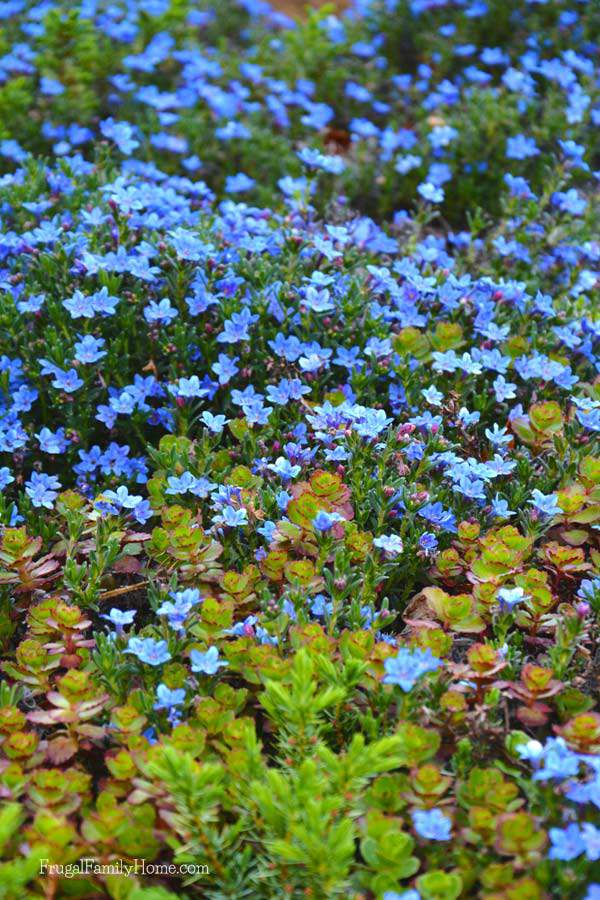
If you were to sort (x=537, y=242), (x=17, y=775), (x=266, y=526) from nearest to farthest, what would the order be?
(x=17, y=775)
(x=266, y=526)
(x=537, y=242)

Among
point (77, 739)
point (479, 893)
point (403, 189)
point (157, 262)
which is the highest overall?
point (403, 189)

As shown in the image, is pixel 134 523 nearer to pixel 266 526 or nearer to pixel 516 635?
pixel 266 526

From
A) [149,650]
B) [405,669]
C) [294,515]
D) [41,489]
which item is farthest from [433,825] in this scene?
[41,489]

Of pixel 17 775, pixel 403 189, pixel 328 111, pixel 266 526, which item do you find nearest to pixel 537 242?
pixel 403 189

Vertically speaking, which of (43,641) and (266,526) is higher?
(266,526)

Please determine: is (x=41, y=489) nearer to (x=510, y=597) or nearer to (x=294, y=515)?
(x=294, y=515)

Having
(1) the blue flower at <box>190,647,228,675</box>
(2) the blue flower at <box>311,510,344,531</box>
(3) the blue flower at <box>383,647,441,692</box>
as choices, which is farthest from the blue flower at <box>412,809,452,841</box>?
(2) the blue flower at <box>311,510,344,531</box>

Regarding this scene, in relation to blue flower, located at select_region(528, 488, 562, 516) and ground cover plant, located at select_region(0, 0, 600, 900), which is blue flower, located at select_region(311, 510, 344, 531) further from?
blue flower, located at select_region(528, 488, 562, 516)
